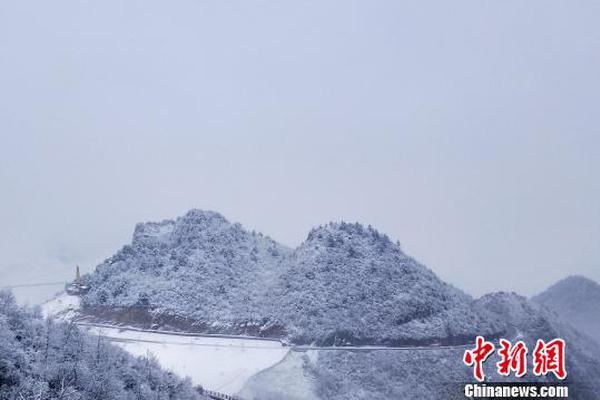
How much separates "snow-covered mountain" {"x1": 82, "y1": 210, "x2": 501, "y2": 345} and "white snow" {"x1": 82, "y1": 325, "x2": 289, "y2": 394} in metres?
1.24

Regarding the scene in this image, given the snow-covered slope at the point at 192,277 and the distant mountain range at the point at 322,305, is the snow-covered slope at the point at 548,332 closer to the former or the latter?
the distant mountain range at the point at 322,305

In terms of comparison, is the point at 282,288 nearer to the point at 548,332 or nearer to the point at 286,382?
the point at 286,382

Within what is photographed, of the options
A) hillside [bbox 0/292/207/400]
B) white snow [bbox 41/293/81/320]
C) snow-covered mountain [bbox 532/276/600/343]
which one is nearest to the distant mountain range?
white snow [bbox 41/293/81/320]

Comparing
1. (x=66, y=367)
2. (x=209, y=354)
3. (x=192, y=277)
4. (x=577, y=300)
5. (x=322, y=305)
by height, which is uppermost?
(x=192, y=277)

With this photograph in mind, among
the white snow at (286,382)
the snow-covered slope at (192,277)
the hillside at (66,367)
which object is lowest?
the white snow at (286,382)

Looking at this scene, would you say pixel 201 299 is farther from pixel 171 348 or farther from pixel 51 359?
pixel 51 359

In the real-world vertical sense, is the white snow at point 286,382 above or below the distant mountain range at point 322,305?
below

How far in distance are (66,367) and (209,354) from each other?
17155mm

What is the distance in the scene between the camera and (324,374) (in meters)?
30.3

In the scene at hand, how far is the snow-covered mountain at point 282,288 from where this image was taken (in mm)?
35781

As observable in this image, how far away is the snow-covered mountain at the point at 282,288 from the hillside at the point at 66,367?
14716mm

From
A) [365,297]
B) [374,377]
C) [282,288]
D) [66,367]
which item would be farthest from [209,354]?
[66,367]

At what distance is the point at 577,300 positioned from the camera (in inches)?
3135

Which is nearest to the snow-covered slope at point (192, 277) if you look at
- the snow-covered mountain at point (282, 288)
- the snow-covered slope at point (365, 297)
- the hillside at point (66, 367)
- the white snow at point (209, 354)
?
the snow-covered mountain at point (282, 288)
